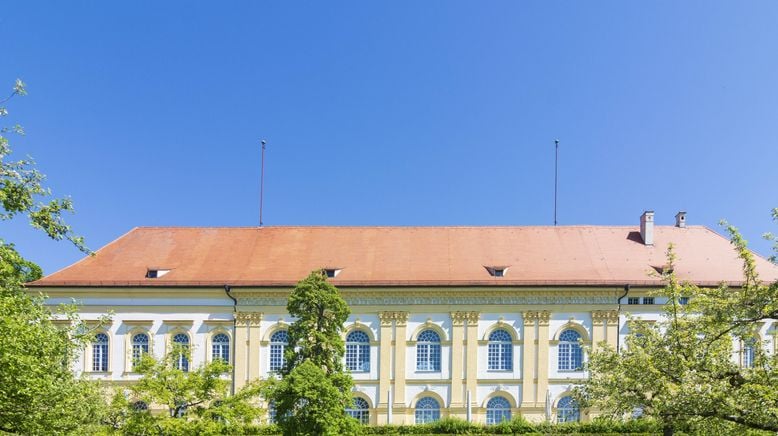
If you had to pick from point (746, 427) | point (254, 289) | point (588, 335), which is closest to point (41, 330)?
point (746, 427)

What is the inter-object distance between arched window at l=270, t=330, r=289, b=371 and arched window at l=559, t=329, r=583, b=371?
583 inches

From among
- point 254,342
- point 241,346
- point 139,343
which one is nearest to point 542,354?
point 254,342

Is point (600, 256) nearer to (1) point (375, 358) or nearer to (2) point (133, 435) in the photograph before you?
(1) point (375, 358)

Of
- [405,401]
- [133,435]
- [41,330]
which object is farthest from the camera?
[405,401]

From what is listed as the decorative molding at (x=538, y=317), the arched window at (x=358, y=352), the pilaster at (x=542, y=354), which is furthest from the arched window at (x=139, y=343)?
the pilaster at (x=542, y=354)

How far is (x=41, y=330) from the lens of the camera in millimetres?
11430

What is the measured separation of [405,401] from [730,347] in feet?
67.4

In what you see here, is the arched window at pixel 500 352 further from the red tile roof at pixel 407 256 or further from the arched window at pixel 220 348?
the arched window at pixel 220 348

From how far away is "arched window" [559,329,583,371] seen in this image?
100 feet

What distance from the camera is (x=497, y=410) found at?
99.4ft

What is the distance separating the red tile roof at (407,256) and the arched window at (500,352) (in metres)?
3.08

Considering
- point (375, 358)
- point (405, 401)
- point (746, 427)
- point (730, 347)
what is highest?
point (730, 347)

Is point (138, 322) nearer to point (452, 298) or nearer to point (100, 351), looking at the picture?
point (100, 351)

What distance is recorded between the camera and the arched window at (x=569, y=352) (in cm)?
3056
